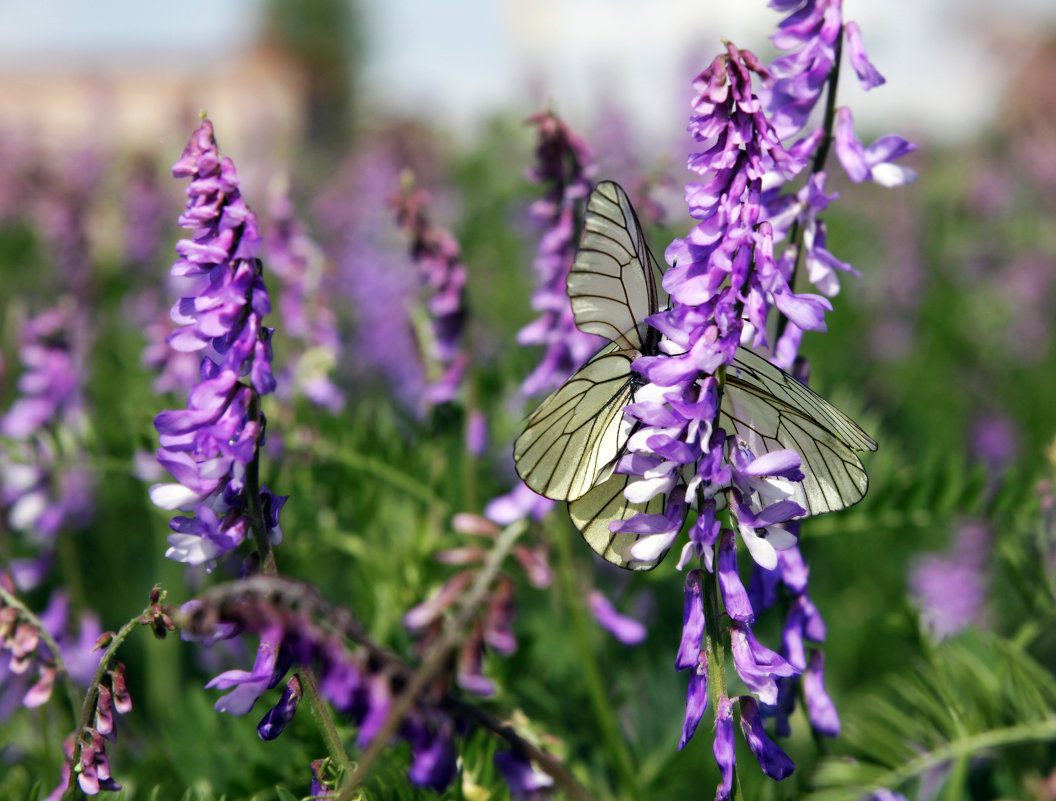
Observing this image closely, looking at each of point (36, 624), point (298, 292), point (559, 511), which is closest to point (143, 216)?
point (298, 292)

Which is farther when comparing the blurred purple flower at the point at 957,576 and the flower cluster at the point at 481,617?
the blurred purple flower at the point at 957,576

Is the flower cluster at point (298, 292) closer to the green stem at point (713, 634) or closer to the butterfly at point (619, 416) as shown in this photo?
the butterfly at point (619, 416)

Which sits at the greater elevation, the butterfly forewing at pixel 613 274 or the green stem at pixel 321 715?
the butterfly forewing at pixel 613 274

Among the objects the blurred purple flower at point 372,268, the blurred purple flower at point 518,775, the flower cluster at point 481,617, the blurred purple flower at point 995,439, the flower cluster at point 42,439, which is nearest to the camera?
the flower cluster at point 481,617

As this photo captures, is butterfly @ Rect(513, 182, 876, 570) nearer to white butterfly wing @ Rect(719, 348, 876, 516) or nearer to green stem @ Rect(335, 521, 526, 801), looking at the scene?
white butterfly wing @ Rect(719, 348, 876, 516)

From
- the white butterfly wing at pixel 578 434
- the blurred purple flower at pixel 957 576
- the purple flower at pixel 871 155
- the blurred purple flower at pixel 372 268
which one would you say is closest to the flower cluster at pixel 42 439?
the white butterfly wing at pixel 578 434

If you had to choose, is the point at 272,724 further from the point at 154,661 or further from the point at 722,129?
the point at 154,661

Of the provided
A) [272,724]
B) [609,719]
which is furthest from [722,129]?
[609,719]

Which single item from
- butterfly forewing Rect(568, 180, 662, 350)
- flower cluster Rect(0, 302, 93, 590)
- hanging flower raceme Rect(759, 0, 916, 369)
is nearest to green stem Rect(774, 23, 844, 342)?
hanging flower raceme Rect(759, 0, 916, 369)
